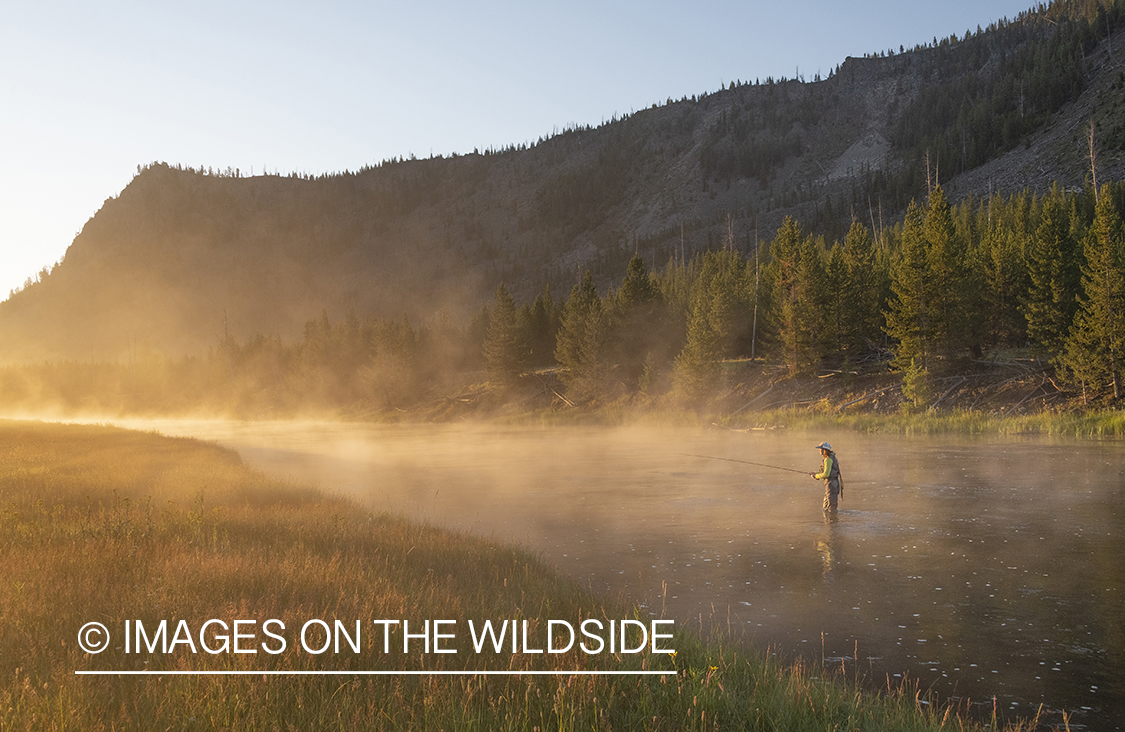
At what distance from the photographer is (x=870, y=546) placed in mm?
17125

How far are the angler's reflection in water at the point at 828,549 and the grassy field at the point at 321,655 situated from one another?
5741mm

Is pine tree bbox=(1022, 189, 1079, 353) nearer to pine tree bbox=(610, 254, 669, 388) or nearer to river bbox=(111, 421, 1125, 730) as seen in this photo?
river bbox=(111, 421, 1125, 730)

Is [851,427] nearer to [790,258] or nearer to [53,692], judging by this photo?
[790,258]

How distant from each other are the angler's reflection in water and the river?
47 mm

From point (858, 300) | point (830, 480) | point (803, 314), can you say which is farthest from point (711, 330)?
point (830, 480)

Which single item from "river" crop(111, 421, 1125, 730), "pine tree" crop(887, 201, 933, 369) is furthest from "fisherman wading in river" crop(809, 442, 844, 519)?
"pine tree" crop(887, 201, 933, 369)

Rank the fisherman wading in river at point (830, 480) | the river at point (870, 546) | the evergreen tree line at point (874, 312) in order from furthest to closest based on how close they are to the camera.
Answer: the evergreen tree line at point (874, 312), the fisherman wading in river at point (830, 480), the river at point (870, 546)

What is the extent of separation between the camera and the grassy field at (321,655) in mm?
5684

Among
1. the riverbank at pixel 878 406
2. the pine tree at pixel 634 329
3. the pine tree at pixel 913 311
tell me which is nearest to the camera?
the riverbank at pixel 878 406

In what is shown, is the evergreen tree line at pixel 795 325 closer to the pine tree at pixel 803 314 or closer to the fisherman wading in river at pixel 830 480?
the pine tree at pixel 803 314

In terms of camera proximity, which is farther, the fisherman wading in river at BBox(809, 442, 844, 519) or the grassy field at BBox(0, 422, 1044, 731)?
the fisherman wading in river at BBox(809, 442, 844, 519)

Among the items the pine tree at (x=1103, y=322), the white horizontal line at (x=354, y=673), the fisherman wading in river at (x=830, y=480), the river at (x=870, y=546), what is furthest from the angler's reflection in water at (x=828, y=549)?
the pine tree at (x=1103, y=322)

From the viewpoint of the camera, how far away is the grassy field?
5684mm

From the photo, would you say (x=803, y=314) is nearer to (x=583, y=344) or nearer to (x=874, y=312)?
(x=874, y=312)
